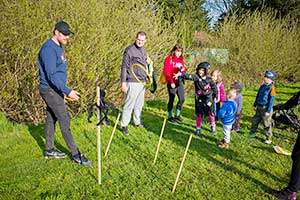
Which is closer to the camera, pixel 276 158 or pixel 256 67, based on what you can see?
pixel 276 158

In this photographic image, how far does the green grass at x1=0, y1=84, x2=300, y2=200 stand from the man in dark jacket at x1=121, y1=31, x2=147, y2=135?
648 millimetres

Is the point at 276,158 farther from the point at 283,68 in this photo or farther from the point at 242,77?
the point at 283,68

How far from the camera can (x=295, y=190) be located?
3.61m

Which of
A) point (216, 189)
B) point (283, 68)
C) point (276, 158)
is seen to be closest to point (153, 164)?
point (216, 189)

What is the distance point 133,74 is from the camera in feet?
18.1

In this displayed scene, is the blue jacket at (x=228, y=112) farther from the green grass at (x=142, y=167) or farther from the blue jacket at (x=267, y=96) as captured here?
the blue jacket at (x=267, y=96)

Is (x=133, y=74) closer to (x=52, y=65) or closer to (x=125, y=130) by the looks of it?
(x=125, y=130)

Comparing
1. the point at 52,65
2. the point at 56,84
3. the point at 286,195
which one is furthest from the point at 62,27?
the point at 286,195

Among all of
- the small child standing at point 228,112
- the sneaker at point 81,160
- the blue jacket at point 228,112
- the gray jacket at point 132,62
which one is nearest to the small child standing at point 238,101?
the small child standing at point 228,112

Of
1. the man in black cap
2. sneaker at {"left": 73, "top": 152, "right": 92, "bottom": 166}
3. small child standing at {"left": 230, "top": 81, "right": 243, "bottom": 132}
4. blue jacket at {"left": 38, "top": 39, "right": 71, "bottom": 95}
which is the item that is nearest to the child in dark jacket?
small child standing at {"left": 230, "top": 81, "right": 243, "bottom": 132}

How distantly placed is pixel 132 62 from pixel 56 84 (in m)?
1.83

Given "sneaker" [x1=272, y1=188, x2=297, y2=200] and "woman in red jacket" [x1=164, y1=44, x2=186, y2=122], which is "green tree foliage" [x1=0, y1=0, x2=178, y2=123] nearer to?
"woman in red jacket" [x1=164, y1=44, x2=186, y2=122]

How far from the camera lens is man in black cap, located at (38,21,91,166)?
3.99m

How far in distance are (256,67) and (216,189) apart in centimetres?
1196
